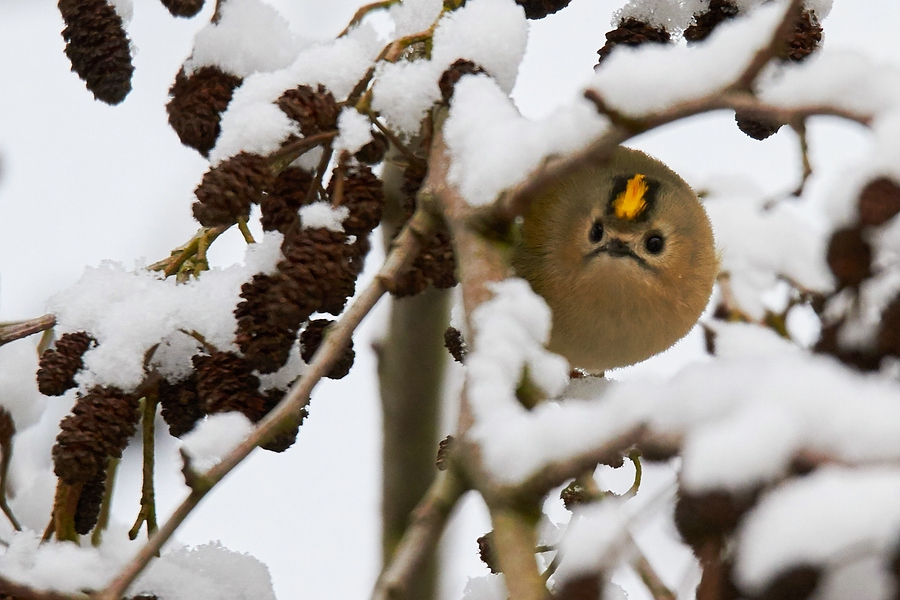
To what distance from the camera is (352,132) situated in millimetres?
1106

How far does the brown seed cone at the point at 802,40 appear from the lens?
4.14ft

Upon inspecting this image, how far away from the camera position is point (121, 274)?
1.22m

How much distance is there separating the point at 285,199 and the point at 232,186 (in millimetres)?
95

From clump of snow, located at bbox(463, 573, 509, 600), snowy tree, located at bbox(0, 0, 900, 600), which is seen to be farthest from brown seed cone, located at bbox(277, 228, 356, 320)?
clump of snow, located at bbox(463, 573, 509, 600)

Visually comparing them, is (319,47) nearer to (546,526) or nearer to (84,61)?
(84,61)

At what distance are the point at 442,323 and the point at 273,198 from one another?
0.61 metres

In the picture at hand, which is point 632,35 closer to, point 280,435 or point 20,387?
point 280,435

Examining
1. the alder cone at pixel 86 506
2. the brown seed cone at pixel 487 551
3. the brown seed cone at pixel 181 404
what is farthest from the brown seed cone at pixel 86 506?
the brown seed cone at pixel 487 551

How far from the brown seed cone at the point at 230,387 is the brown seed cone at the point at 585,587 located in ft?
1.89

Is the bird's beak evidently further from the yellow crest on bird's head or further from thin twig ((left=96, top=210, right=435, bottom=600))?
thin twig ((left=96, top=210, right=435, bottom=600))

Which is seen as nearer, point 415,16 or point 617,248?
point 415,16

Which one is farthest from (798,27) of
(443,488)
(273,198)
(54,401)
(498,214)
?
(54,401)

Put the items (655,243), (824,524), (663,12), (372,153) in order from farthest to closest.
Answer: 1. (655,243)
2. (663,12)
3. (372,153)
4. (824,524)

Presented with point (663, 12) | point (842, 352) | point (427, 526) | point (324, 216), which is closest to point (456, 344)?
point (324, 216)
